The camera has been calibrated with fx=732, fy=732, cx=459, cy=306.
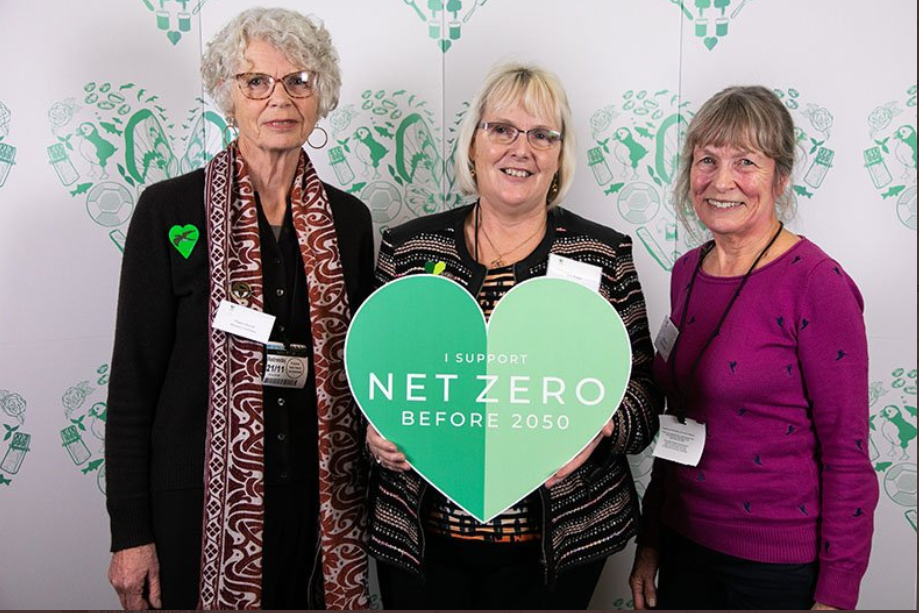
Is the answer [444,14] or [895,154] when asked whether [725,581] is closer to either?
[895,154]

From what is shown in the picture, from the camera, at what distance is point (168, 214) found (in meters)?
1.54

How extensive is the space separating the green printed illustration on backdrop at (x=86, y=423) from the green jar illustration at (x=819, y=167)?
7.19 ft

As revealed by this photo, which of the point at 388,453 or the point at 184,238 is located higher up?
the point at 184,238

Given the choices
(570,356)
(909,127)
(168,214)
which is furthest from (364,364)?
(909,127)

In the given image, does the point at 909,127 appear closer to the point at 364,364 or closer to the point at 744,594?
the point at 744,594

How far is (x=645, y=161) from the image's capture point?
7.37 ft

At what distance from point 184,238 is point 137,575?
71 cm

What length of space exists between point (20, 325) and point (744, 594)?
2014 mm

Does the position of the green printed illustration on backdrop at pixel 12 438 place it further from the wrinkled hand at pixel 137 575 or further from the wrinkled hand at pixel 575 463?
the wrinkled hand at pixel 575 463

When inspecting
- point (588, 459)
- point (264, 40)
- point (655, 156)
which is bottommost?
point (588, 459)

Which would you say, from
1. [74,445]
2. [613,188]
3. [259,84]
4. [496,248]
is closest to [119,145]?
[259,84]

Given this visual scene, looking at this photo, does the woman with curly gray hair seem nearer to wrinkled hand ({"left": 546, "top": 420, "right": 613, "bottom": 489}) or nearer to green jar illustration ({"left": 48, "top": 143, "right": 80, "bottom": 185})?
wrinkled hand ({"left": 546, "top": 420, "right": 613, "bottom": 489})

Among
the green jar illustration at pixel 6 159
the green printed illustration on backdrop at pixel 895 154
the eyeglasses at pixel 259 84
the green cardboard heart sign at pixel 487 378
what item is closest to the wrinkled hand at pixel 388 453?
the green cardboard heart sign at pixel 487 378

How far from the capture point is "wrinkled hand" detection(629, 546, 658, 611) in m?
1.71
